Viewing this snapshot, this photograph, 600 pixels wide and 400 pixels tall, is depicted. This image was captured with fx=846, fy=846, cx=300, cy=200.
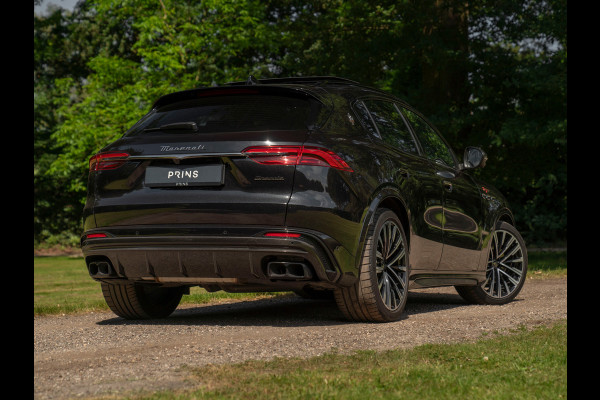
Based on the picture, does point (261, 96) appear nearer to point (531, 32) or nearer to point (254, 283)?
point (254, 283)

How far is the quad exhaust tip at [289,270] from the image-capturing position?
5965 millimetres

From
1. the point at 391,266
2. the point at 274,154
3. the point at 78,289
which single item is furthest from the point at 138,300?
the point at 78,289

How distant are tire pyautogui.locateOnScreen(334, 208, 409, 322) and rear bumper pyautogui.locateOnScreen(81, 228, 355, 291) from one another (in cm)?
20

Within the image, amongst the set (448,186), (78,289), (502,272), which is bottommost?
(78,289)

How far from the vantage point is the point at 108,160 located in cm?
641

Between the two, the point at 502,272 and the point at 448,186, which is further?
the point at 502,272

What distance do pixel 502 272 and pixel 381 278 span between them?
8.74 ft

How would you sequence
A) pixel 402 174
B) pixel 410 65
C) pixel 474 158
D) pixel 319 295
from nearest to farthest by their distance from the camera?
pixel 402 174 < pixel 474 158 < pixel 319 295 < pixel 410 65

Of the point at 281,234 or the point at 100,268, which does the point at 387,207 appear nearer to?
the point at 281,234

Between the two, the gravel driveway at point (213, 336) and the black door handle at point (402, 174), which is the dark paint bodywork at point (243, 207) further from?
the gravel driveway at point (213, 336)

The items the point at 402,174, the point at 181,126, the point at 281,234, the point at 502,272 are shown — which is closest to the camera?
the point at 281,234

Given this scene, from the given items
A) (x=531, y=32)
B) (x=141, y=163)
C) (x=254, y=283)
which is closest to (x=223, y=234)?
(x=254, y=283)
